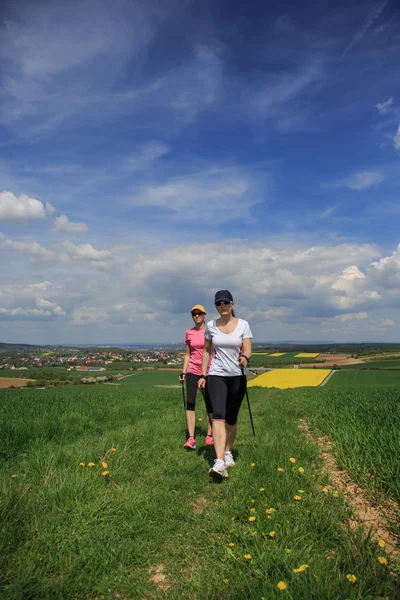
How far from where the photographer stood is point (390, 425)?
602 cm

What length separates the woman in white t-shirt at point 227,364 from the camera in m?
5.29

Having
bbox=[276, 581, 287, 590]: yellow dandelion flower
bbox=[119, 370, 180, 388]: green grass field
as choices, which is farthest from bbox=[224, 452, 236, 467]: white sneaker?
bbox=[119, 370, 180, 388]: green grass field

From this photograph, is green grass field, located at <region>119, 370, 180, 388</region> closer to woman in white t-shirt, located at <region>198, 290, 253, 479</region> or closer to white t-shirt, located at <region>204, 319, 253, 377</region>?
woman in white t-shirt, located at <region>198, 290, 253, 479</region>

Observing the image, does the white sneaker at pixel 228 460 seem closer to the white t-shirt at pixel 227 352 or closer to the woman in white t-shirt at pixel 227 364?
the woman in white t-shirt at pixel 227 364

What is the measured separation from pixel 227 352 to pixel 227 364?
0.57 feet

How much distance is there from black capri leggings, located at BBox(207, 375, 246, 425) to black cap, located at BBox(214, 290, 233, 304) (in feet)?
3.70

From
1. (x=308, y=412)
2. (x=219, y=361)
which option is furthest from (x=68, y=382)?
(x=219, y=361)

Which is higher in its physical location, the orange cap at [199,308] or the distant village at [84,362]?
the orange cap at [199,308]

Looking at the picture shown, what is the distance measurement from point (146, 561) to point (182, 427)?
4.93 m

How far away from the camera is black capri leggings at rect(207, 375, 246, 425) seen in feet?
17.2


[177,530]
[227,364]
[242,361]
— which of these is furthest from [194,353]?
[177,530]

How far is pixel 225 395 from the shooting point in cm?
534

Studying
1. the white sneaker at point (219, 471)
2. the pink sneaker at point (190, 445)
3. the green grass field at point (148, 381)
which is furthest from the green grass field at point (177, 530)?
the green grass field at point (148, 381)

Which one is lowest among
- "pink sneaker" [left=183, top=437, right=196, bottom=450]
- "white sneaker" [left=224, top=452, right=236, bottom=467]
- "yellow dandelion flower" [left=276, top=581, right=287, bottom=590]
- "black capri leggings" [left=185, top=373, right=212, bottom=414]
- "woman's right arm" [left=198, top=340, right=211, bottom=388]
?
"pink sneaker" [left=183, top=437, right=196, bottom=450]
